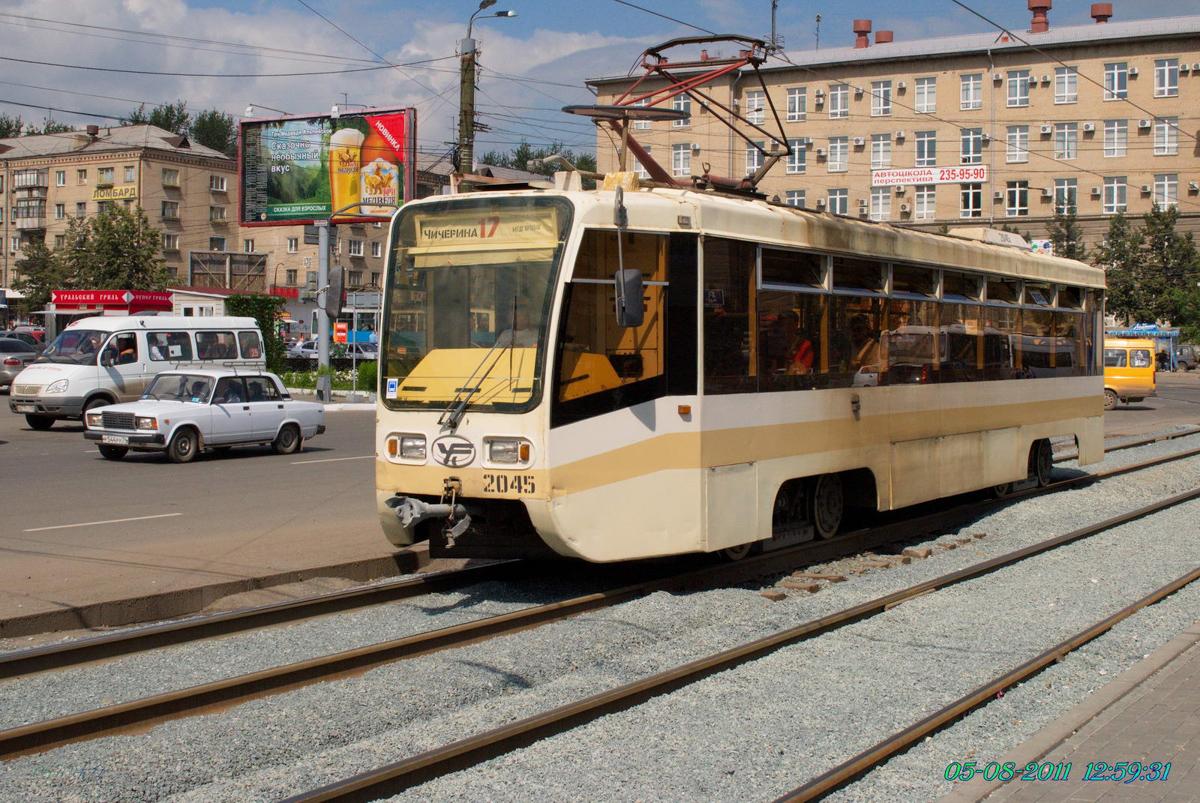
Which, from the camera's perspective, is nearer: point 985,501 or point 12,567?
point 12,567

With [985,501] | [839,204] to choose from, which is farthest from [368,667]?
[839,204]

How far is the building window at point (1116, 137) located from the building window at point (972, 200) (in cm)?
644

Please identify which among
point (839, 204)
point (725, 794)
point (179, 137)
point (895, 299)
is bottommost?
point (725, 794)

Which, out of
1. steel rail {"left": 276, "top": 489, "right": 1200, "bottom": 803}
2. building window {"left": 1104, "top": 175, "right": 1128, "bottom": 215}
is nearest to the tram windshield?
steel rail {"left": 276, "top": 489, "right": 1200, "bottom": 803}

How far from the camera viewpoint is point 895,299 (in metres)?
11.3

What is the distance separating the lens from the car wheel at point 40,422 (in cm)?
2481

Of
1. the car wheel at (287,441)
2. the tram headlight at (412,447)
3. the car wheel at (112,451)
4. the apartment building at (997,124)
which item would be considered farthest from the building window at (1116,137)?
the tram headlight at (412,447)

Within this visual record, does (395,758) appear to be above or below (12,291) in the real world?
below

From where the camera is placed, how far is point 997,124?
6231cm

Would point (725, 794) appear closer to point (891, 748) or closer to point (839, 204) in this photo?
point (891, 748)

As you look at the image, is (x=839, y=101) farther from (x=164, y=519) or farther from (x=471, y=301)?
(x=471, y=301)

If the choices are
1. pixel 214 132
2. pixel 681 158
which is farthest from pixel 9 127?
pixel 681 158

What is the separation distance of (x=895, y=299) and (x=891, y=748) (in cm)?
630

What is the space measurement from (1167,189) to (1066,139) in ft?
18.7
